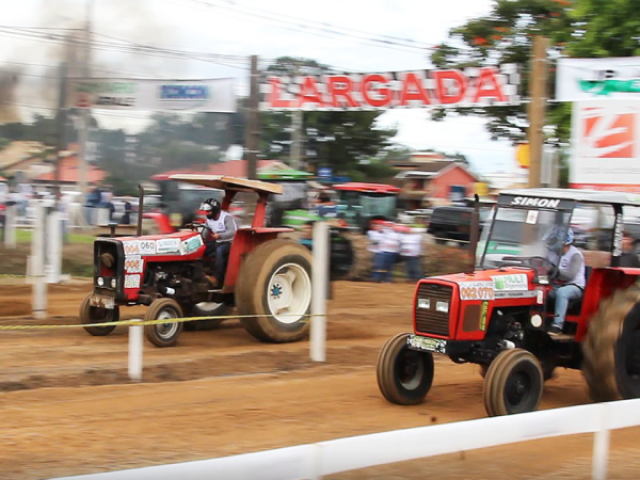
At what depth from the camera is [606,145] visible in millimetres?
17078

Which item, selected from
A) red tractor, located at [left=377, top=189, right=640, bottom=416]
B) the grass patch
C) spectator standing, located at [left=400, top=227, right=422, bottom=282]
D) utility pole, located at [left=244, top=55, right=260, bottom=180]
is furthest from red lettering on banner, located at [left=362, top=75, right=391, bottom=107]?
red tractor, located at [left=377, top=189, right=640, bottom=416]

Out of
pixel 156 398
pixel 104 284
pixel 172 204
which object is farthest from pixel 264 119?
pixel 156 398

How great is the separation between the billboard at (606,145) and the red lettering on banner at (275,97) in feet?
19.2

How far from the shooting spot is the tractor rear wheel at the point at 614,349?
756 cm

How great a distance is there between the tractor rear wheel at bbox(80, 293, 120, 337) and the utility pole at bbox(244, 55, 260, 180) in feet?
24.1

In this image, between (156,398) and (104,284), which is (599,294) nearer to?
(156,398)

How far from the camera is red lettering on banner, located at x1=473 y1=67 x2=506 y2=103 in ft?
56.0

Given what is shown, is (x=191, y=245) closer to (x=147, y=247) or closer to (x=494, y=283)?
(x=147, y=247)

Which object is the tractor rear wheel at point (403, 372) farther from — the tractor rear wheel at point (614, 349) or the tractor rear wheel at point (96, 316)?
A: the tractor rear wheel at point (96, 316)

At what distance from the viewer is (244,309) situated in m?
11.2

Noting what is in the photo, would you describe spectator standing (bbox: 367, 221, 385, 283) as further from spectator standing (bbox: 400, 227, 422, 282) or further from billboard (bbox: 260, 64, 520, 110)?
billboard (bbox: 260, 64, 520, 110)

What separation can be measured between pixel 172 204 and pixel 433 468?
1221cm

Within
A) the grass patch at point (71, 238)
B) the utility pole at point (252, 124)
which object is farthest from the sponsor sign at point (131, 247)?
the grass patch at point (71, 238)

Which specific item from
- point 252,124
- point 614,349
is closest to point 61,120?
point 252,124
